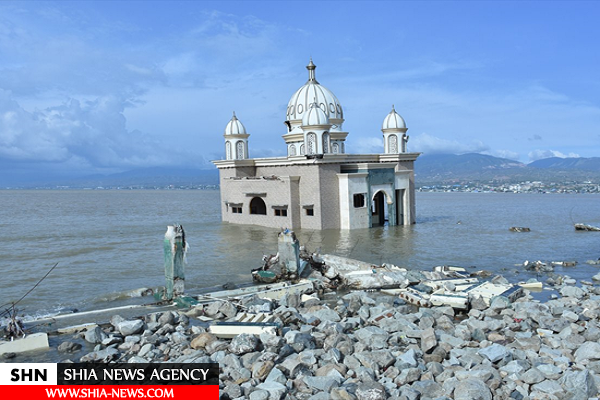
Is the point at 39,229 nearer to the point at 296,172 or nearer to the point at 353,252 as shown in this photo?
the point at 296,172

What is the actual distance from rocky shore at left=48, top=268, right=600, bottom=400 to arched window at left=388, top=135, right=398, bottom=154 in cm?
2471

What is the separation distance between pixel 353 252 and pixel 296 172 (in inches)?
407

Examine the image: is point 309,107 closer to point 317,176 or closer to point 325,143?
point 325,143

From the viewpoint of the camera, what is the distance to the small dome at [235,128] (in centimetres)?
4175

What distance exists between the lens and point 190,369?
977cm

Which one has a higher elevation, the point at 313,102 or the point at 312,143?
the point at 313,102

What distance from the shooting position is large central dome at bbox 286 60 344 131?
132ft

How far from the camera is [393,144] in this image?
38.9 metres

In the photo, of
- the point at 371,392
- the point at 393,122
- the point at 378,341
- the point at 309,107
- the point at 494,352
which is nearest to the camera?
the point at 371,392

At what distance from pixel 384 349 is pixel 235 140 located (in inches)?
1288

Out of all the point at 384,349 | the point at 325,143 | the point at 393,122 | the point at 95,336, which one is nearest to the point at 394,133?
the point at 393,122
